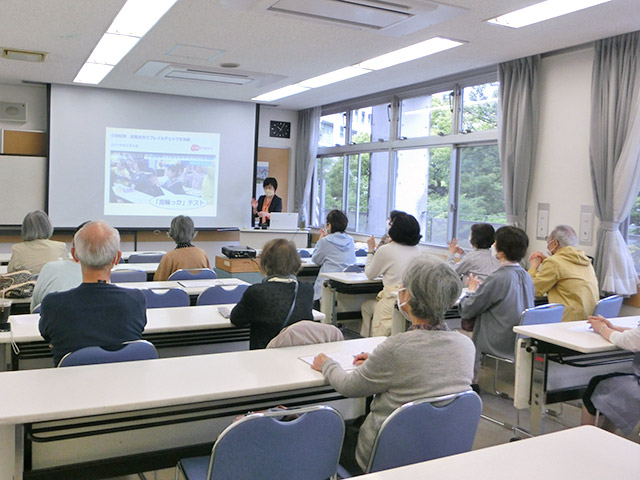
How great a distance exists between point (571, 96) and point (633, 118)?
887mm

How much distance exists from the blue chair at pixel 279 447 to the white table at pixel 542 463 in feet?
1.12

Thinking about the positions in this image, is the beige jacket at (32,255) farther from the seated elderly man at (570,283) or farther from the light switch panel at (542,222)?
the light switch panel at (542,222)

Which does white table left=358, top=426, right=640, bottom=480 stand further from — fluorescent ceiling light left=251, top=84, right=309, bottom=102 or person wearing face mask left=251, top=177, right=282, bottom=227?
person wearing face mask left=251, top=177, right=282, bottom=227

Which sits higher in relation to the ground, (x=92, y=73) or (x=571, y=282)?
(x=92, y=73)

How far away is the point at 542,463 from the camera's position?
5.32 ft

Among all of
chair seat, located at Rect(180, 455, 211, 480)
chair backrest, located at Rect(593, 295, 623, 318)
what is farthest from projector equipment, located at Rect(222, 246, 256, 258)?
chair seat, located at Rect(180, 455, 211, 480)

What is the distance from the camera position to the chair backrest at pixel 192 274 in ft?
14.8

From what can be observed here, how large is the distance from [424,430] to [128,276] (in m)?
3.33

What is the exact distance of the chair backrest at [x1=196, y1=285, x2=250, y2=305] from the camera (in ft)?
12.9

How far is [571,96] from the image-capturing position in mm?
5898

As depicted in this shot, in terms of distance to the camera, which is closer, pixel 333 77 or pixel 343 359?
pixel 343 359

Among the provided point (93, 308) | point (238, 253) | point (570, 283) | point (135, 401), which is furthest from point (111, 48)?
point (135, 401)

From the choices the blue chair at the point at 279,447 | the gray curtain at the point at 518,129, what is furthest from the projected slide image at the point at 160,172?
the blue chair at the point at 279,447

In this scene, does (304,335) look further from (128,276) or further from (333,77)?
(333,77)
